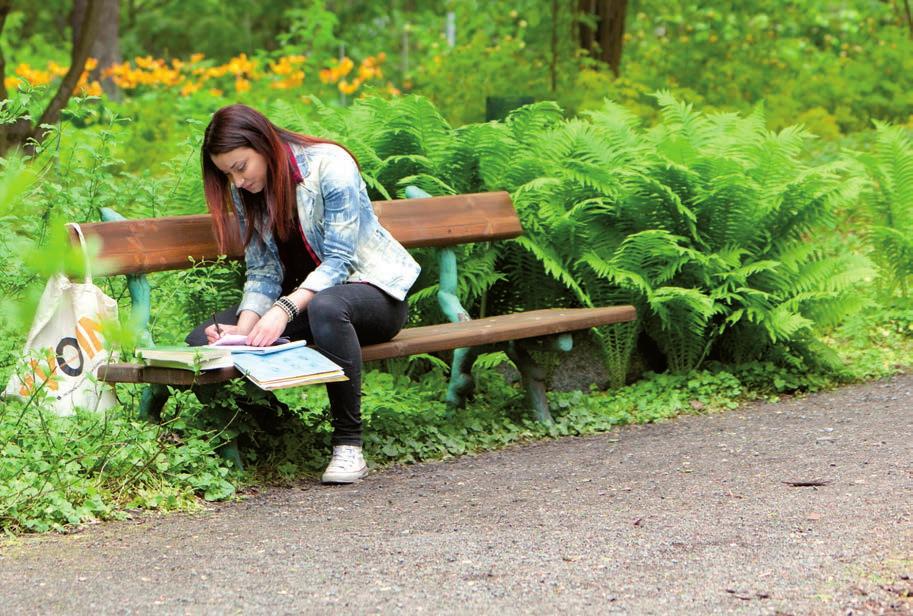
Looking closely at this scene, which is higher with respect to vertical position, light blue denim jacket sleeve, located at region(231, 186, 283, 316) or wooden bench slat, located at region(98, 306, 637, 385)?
light blue denim jacket sleeve, located at region(231, 186, 283, 316)

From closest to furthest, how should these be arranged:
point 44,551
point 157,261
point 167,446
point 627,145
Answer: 1. point 44,551
2. point 167,446
3. point 157,261
4. point 627,145

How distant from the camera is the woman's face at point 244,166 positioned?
4281 mm

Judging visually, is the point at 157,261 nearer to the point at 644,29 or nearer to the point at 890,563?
the point at 890,563

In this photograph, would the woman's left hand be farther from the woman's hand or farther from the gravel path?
the gravel path

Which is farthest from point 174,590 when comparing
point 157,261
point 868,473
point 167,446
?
point 868,473

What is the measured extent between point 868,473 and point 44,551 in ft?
8.55

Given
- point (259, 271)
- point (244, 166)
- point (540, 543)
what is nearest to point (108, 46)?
point (259, 271)

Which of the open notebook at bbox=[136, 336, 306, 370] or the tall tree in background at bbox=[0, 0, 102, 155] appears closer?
the open notebook at bbox=[136, 336, 306, 370]

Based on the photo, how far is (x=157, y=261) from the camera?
4484mm

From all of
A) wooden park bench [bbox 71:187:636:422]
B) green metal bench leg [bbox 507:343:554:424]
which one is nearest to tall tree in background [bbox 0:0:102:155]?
wooden park bench [bbox 71:187:636:422]

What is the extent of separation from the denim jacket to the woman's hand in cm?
12

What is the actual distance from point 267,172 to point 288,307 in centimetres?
48

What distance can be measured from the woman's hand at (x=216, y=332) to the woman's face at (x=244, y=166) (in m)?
0.49

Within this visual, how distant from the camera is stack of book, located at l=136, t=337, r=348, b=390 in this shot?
391cm
